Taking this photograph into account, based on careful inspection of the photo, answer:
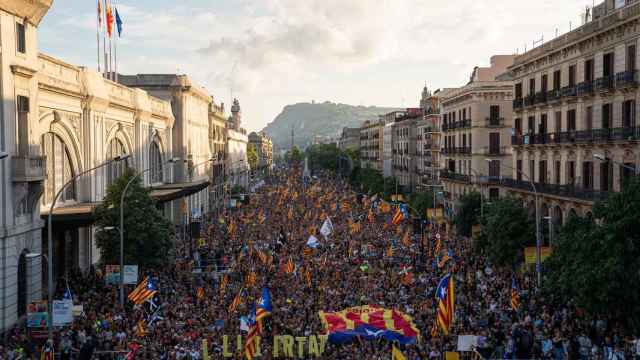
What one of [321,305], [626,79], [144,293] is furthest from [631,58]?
[144,293]

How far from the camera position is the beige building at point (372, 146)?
145m

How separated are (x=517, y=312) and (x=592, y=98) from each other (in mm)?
14841

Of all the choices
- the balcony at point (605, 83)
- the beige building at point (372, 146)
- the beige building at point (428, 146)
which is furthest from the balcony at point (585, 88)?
the beige building at point (372, 146)

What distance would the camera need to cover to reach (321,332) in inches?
1116

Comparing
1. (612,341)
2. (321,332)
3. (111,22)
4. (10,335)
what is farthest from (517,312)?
(111,22)

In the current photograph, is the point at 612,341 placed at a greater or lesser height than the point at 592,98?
lesser

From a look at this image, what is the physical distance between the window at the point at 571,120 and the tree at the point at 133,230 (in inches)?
951

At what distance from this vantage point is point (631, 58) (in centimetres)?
3588

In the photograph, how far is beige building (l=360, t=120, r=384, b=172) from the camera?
5694 inches

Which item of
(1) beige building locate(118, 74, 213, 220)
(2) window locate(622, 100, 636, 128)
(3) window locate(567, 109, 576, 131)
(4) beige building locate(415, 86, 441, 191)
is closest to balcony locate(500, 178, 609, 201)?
(3) window locate(567, 109, 576, 131)

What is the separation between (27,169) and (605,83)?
28774 millimetres

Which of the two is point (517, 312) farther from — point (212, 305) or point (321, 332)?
point (212, 305)

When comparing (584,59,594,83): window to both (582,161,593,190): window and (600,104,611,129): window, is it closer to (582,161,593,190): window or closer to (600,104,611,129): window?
(600,104,611,129): window

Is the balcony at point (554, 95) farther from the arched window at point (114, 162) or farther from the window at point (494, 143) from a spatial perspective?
the arched window at point (114, 162)
